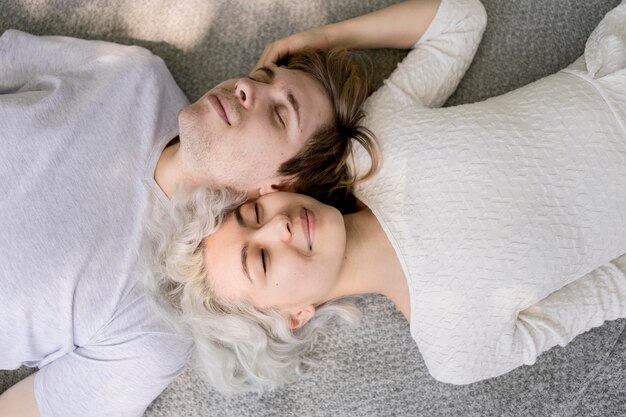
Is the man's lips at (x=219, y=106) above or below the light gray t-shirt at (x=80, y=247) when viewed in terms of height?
above

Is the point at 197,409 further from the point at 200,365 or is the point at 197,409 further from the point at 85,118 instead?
the point at 85,118

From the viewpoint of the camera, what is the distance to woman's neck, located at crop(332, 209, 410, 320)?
116cm

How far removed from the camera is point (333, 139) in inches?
46.8

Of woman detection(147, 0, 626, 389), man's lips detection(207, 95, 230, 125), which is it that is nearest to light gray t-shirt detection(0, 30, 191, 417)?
woman detection(147, 0, 626, 389)

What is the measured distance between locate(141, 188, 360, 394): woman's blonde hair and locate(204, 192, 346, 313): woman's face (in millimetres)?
39

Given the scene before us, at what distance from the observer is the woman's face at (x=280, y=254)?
3.29 feet

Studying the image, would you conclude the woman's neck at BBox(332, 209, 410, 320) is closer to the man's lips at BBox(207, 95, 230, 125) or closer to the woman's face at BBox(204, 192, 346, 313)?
the woman's face at BBox(204, 192, 346, 313)

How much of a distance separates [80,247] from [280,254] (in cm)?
49

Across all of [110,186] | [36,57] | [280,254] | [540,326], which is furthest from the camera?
[36,57]

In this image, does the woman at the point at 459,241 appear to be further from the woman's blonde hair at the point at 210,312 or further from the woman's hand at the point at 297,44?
the woman's hand at the point at 297,44

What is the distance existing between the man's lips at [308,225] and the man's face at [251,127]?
17 cm

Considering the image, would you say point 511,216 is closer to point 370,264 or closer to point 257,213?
point 370,264

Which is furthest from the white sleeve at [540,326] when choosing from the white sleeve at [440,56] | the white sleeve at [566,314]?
the white sleeve at [440,56]

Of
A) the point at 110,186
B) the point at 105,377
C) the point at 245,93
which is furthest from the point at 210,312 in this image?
the point at 245,93
